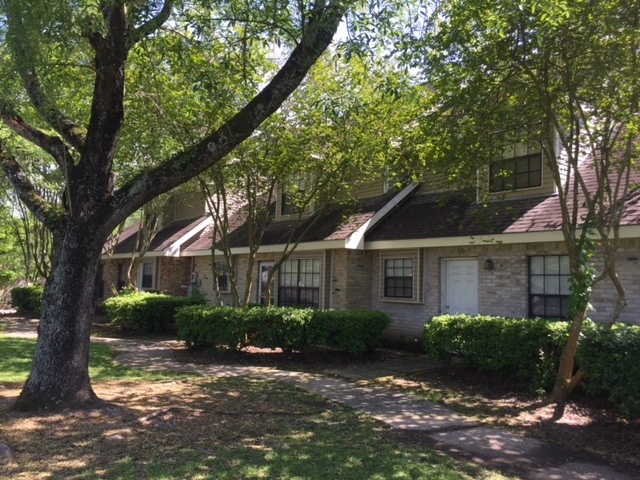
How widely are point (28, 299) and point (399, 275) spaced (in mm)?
18343

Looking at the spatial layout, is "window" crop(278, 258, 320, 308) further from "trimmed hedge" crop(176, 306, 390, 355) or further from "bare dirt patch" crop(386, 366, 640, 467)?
"bare dirt patch" crop(386, 366, 640, 467)

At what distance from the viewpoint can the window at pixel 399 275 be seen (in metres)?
13.6

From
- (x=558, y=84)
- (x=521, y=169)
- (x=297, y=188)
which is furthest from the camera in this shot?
(x=297, y=188)

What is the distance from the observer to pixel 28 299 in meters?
24.6

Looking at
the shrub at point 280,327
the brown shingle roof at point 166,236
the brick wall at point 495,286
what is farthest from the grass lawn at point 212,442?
the brown shingle roof at point 166,236

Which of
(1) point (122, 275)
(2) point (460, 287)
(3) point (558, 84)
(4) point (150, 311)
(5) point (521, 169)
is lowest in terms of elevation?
(4) point (150, 311)

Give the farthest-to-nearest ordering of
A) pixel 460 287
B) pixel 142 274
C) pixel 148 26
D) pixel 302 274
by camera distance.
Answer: pixel 142 274 → pixel 302 274 → pixel 460 287 → pixel 148 26

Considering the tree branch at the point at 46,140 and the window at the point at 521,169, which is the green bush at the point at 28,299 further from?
the window at the point at 521,169

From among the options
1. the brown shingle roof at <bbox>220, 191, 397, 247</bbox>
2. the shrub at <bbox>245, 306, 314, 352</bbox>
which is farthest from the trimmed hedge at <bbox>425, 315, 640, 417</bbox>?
the brown shingle roof at <bbox>220, 191, 397, 247</bbox>

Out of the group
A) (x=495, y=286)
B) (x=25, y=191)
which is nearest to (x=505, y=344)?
(x=495, y=286)

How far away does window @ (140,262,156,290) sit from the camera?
934 inches

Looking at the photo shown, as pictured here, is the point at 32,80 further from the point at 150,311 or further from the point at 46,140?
the point at 150,311

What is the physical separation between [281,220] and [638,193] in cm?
1043

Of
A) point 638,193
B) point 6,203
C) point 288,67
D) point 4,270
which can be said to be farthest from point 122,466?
point 4,270
